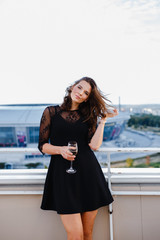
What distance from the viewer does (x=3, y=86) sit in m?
28.1

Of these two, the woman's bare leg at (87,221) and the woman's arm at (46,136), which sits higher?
the woman's arm at (46,136)

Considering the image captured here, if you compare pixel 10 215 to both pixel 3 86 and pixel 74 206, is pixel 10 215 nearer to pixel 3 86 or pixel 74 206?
pixel 74 206

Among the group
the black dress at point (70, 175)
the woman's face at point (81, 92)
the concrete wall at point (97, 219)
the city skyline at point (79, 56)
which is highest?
the city skyline at point (79, 56)

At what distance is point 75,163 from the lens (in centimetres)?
148

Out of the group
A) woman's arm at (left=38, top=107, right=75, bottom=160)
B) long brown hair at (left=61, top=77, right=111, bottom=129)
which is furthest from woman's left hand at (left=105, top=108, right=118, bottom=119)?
woman's arm at (left=38, top=107, right=75, bottom=160)

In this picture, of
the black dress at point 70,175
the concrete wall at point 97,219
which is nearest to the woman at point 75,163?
the black dress at point 70,175

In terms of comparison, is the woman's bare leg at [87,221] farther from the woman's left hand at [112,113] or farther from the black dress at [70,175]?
the woman's left hand at [112,113]

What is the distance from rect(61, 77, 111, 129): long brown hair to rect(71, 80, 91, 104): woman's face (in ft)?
0.11

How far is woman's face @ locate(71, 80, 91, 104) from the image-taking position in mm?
1548

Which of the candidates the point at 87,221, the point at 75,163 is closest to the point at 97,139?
the point at 75,163

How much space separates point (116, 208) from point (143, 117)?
2931cm

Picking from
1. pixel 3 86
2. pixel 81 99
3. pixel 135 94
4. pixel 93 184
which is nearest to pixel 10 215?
pixel 93 184

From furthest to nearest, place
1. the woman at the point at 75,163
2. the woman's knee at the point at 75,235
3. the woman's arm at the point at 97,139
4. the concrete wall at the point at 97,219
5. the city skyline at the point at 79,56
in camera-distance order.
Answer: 1. the city skyline at the point at 79,56
2. the concrete wall at the point at 97,219
3. the woman's arm at the point at 97,139
4. the woman at the point at 75,163
5. the woman's knee at the point at 75,235

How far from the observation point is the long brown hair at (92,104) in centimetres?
160
